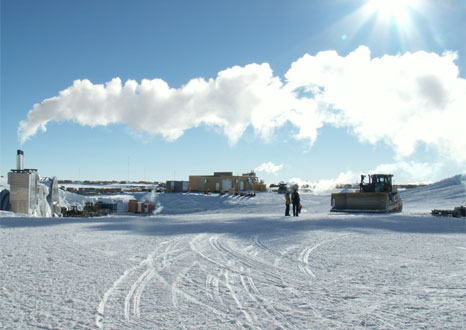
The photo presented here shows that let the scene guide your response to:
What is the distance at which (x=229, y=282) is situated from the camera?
5090 mm

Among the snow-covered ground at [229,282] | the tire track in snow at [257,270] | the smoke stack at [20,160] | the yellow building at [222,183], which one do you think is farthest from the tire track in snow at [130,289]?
the yellow building at [222,183]

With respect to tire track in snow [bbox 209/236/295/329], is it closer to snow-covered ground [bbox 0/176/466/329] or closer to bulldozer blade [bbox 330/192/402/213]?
snow-covered ground [bbox 0/176/466/329]

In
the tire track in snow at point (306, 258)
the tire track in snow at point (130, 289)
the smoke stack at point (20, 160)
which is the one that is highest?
the smoke stack at point (20, 160)

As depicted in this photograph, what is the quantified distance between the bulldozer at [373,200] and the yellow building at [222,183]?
26744 mm

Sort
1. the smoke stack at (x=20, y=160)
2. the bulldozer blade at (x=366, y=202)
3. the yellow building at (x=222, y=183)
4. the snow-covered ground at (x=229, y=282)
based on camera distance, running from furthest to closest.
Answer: the yellow building at (x=222, y=183) → the smoke stack at (x=20, y=160) → the bulldozer blade at (x=366, y=202) → the snow-covered ground at (x=229, y=282)

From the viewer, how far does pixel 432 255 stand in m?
7.25

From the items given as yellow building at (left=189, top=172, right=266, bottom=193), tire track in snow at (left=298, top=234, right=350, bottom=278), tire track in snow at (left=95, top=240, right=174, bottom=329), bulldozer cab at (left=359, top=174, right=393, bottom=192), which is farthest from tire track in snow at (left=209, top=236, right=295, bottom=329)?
yellow building at (left=189, top=172, right=266, bottom=193)

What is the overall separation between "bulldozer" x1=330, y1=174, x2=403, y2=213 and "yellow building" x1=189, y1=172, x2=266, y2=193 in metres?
26.7

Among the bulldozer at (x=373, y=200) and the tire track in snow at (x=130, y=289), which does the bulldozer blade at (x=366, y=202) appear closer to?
the bulldozer at (x=373, y=200)

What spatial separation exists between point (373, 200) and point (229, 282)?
747 inches

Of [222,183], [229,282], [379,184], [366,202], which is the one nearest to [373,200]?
[366,202]

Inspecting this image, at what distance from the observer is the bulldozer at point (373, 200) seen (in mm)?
21594

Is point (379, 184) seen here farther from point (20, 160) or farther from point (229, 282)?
point (20, 160)

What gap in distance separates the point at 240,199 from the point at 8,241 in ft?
103
